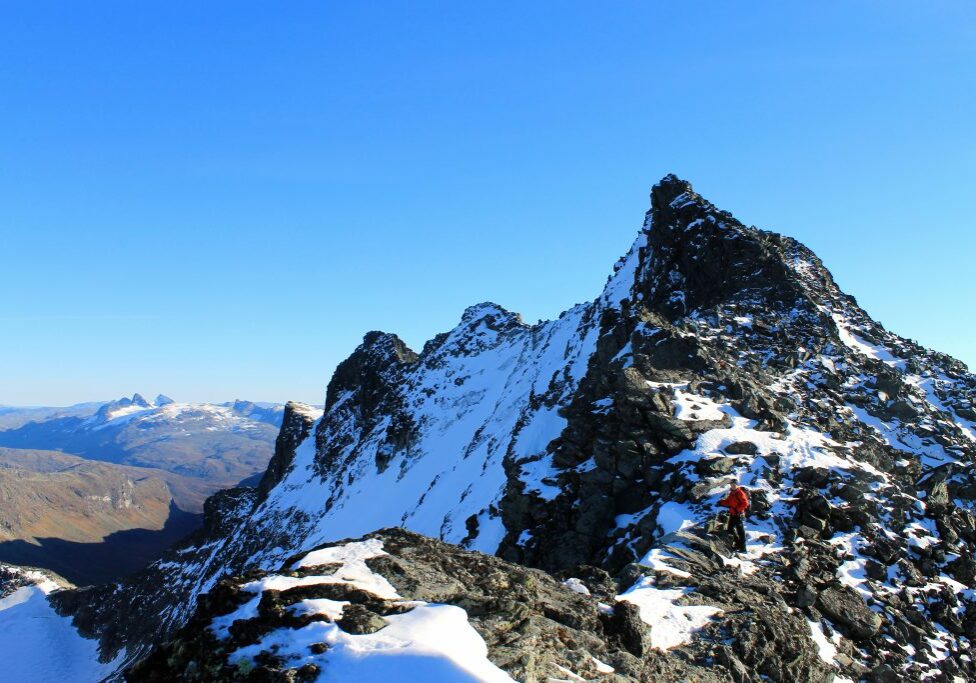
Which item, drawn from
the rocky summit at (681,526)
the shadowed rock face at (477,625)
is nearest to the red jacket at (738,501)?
the rocky summit at (681,526)

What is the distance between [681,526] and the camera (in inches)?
814

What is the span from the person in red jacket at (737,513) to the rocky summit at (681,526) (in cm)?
45

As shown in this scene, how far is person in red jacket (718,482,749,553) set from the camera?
19125 mm

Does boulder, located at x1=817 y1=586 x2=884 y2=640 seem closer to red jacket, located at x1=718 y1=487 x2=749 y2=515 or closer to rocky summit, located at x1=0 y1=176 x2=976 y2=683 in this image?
rocky summit, located at x1=0 y1=176 x2=976 y2=683

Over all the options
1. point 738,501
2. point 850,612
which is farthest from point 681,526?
point 850,612

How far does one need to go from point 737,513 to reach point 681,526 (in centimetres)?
206

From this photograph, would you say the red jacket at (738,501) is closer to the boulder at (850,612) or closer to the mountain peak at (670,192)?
the boulder at (850,612)

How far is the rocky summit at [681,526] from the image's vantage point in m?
11.0

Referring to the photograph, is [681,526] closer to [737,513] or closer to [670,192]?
[737,513]

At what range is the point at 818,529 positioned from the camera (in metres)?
20.7

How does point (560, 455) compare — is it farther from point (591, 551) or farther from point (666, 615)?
point (666, 615)

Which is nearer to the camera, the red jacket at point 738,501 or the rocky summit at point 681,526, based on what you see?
the rocky summit at point 681,526

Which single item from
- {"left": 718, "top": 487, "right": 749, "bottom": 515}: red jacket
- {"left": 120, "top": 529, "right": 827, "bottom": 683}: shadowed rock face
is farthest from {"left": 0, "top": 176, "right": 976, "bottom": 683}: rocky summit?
{"left": 718, "top": 487, "right": 749, "bottom": 515}: red jacket

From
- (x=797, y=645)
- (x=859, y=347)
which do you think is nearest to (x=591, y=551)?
(x=797, y=645)
